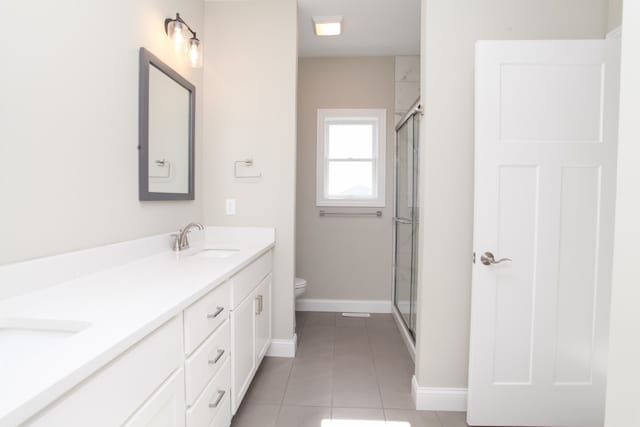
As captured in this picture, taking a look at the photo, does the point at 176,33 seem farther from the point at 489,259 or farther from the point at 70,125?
the point at 489,259

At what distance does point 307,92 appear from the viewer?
336 centimetres

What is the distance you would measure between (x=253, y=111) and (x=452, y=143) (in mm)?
1400

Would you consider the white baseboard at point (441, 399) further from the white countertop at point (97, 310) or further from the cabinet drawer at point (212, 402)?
the white countertop at point (97, 310)

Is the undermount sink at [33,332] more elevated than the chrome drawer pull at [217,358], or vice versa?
the undermount sink at [33,332]

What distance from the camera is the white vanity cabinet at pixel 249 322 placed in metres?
1.54

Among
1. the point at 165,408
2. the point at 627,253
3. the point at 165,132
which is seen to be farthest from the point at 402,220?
the point at 165,408

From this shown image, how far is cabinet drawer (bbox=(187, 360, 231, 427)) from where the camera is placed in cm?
112

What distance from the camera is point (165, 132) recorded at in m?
1.84

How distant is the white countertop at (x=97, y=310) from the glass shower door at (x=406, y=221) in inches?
56.9

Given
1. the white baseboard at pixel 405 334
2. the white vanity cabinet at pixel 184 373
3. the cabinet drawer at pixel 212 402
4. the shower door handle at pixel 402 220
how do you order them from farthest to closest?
the shower door handle at pixel 402 220 < the white baseboard at pixel 405 334 < the cabinet drawer at pixel 212 402 < the white vanity cabinet at pixel 184 373

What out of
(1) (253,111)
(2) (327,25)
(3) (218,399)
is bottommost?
(3) (218,399)

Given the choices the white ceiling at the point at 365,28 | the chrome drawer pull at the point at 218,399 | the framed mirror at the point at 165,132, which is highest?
the white ceiling at the point at 365,28

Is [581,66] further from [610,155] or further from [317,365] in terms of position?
[317,365]

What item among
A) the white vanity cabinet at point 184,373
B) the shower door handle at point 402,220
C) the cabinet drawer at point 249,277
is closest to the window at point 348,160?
the shower door handle at point 402,220
